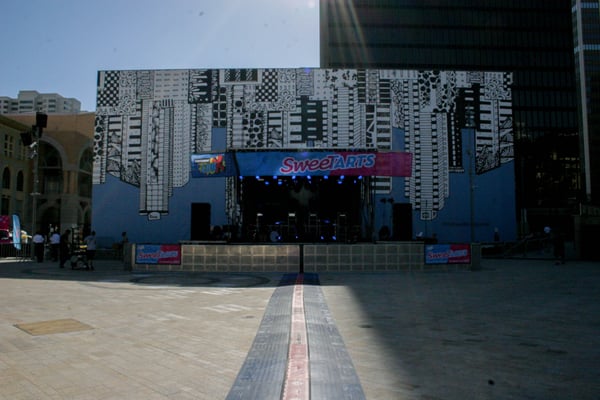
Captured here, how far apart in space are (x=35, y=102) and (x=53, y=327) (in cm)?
16053

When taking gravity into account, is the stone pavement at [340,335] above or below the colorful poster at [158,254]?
below

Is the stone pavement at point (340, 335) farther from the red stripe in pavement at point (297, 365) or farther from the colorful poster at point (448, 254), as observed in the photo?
the colorful poster at point (448, 254)

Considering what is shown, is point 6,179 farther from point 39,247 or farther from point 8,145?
point 39,247

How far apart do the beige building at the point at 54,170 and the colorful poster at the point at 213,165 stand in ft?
107

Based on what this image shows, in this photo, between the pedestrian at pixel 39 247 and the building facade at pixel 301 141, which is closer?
the pedestrian at pixel 39 247

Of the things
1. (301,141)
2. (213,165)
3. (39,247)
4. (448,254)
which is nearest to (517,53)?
(301,141)

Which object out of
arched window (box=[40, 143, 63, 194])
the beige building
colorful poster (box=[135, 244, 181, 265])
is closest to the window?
the beige building

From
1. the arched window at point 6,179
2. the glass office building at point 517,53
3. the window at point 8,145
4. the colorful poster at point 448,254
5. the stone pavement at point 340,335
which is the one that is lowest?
the stone pavement at point 340,335

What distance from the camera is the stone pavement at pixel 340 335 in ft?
14.5

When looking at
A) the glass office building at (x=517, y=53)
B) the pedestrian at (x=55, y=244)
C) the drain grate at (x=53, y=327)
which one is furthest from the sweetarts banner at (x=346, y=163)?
the glass office building at (x=517, y=53)

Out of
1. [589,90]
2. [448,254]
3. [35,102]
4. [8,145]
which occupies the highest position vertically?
[35,102]

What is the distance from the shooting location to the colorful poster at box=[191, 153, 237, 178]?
915 inches

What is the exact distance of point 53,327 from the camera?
711 cm

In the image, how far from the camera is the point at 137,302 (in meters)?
9.99
